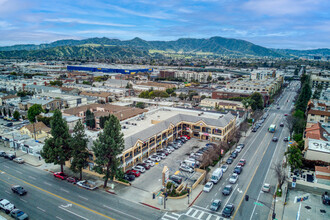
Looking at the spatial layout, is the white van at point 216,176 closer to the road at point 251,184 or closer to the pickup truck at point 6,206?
the road at point 251,184

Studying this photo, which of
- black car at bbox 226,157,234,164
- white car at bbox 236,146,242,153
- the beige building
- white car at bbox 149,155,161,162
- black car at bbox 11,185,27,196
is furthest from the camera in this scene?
the beige building

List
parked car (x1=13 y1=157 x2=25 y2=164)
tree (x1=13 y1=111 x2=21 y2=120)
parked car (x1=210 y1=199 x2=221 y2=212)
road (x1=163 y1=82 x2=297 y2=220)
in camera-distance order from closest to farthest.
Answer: road (x1=163 y1=82 x2=297 y2=220) → parked car (x1=210 y1=199 x2=221 y2=212) → parked car (x1=13 y1=157 x2=25 y2=164) → tree (x1=13 y1=111 x2=21 y2=120)

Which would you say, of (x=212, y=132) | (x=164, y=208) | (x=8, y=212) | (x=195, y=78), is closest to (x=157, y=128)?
(x=212, y=132)

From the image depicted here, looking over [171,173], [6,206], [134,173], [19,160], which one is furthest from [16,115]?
[171,173]

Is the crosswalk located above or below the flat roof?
below

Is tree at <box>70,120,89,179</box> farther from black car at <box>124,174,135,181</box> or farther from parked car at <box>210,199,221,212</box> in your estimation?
parked car at <box>210,199,221,212</box>

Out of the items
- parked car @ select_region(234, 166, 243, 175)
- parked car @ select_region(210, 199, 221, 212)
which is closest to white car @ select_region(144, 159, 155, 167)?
parked car @ select_region(234, 166, 243, 175)

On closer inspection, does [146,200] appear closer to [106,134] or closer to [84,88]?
[106,134]

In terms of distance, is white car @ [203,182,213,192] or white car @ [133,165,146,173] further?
white car @ [133,165,146,173]
